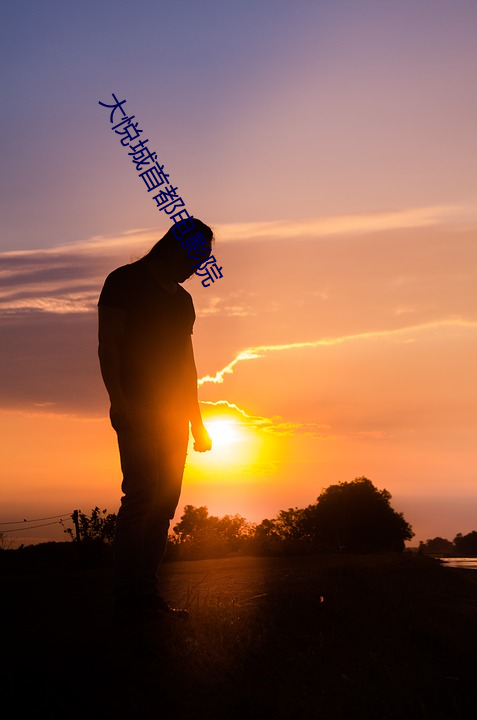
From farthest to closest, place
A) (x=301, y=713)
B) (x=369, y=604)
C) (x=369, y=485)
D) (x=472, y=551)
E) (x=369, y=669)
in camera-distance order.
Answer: (x=369, y=485)
(x=472, y=551)
(x=369, y=604)
(x=369, y=669)
(x=301, y=713)

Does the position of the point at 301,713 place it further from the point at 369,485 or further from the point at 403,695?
the point at 369,485

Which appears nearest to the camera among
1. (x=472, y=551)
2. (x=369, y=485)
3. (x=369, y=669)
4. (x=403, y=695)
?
(x=403, y=695)

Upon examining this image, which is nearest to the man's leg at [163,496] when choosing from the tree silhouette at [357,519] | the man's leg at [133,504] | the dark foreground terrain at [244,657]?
the man's leg at [133,504]

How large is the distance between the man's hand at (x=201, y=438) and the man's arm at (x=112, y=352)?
35.0 inches

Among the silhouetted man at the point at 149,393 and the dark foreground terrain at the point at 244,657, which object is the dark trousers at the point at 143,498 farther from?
the dark foreground terrain at the point at 244,657

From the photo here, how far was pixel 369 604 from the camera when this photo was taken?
5340 mm

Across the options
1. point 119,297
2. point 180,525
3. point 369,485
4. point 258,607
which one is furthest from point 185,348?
point 369,485

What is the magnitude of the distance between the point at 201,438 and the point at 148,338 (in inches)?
38.6

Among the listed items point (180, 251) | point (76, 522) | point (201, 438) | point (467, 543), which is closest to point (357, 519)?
point (467, 543)

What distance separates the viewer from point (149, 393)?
14.8 ft

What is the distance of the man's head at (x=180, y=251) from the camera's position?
488 centimetres

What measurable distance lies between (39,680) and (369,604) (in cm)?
314

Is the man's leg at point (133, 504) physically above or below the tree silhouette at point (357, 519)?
below

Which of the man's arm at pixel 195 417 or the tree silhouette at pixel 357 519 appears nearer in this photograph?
the man's arm at pixel 195 417
